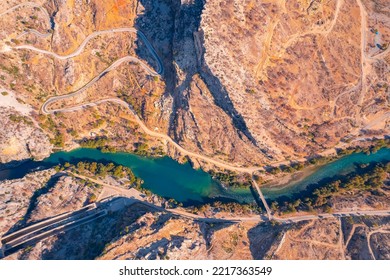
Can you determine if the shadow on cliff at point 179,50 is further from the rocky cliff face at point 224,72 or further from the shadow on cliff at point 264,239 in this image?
the shadow on cliff at point 264,239

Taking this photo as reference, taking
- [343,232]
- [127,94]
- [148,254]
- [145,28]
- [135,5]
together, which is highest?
[135,5]

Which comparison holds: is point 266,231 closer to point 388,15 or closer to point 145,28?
point 145,28

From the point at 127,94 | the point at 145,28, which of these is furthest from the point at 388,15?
the point at 127,94

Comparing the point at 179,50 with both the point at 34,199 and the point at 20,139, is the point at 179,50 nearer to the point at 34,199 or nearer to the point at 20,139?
the point at 20,139

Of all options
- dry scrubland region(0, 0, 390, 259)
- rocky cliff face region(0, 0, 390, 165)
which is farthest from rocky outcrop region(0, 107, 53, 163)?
→ rocky cliff face region(0, 0, 390, 165)

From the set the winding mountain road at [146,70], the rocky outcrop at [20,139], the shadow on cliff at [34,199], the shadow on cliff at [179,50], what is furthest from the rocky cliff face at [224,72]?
the shadow on cliff at [34,199]

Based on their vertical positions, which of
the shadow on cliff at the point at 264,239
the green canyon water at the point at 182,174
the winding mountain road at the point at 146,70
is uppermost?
the winding mountain road at the point at 146,70

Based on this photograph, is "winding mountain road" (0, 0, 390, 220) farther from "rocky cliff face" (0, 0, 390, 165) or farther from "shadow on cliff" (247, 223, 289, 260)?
"shadow on cliff" (247, 223, 289, 260)

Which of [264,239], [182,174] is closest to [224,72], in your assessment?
[182,174]
